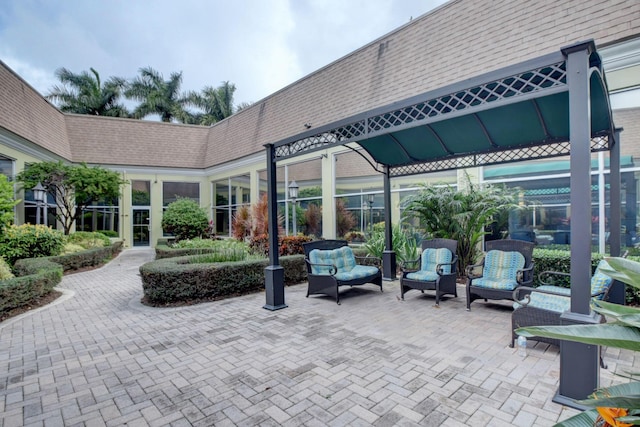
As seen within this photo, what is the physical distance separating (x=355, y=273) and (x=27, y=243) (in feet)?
28.3

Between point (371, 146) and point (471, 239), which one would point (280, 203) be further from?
point (471, 239)

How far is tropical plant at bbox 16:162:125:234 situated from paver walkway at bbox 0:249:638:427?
8.08 meters

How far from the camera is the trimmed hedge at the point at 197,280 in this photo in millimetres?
5543

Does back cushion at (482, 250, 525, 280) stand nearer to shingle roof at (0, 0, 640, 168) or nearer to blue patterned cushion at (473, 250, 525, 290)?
blue patterned cushion at (473, 250, 525, 290)

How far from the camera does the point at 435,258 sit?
5.85 m

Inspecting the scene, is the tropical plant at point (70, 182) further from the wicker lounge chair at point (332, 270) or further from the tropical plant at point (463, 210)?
the tropical plant at point (463, 210)

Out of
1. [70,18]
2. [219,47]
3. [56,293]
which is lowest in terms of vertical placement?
[56,293]

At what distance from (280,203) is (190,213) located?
4351 mm

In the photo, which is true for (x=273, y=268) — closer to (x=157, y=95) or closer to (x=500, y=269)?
(x=500, y=269)

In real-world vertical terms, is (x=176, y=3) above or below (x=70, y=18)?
below

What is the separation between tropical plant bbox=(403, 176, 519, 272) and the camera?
21.9 ft

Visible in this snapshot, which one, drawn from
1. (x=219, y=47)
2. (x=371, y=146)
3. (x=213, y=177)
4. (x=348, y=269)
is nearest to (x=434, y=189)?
(x=371, y=146)

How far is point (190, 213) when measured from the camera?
1407 cm

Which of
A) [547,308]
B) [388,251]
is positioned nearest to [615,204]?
[547,308]
